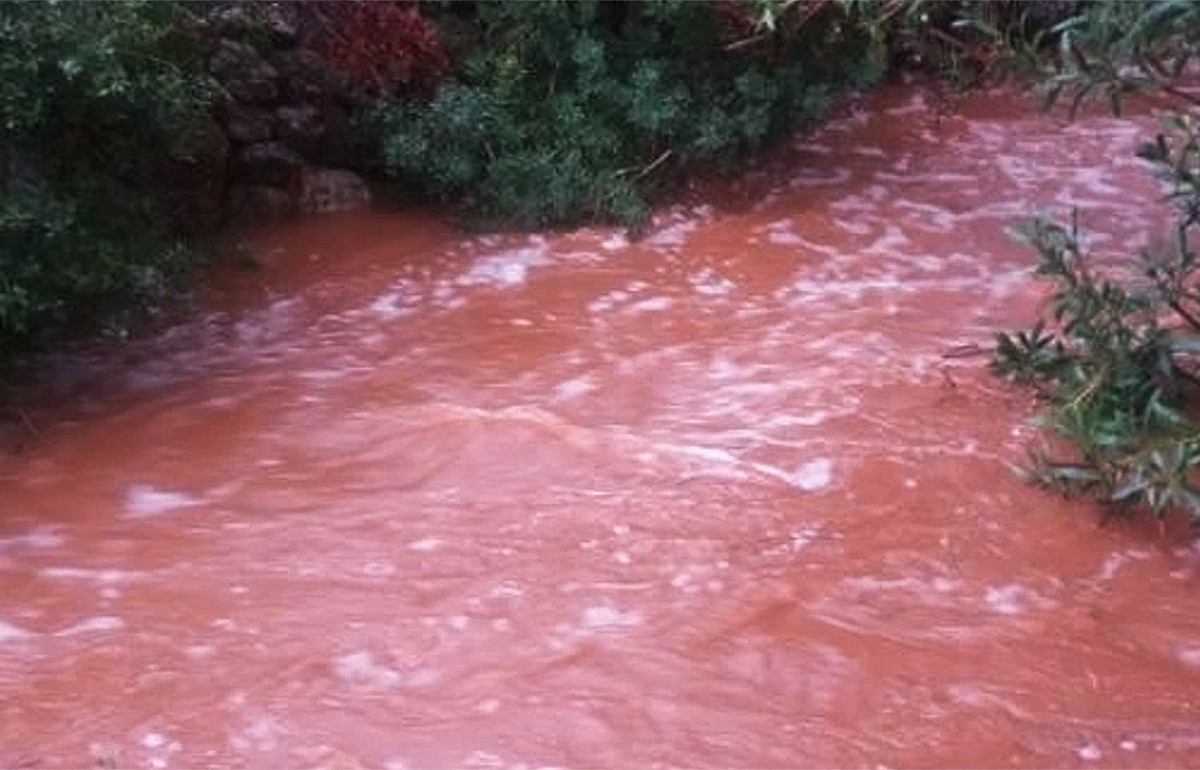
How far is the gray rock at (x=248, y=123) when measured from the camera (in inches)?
321

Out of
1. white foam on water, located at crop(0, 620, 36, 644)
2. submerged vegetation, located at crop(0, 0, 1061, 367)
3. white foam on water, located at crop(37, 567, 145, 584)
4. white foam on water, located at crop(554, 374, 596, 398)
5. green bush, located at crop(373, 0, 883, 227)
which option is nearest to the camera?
white foam on water, located at crop(0, 620, 36, 644)

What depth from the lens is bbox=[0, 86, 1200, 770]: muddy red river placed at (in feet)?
13.2

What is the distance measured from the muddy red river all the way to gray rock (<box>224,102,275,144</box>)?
865 millimetres

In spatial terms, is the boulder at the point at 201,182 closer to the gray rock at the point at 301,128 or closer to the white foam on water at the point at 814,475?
the gray rock at the point at 301,128

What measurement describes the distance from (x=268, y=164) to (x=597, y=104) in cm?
176

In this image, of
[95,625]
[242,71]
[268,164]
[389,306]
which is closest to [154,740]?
[95,625]

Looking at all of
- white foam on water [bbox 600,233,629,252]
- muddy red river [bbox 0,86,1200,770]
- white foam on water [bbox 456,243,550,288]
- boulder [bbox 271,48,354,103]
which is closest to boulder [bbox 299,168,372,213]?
boulder [bbox 271,48,354,103]

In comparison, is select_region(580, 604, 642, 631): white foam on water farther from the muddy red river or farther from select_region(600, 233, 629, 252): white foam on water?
select_region(600, 233, 629, 252): white foam on water

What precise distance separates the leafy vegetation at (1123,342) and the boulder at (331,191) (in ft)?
12.7

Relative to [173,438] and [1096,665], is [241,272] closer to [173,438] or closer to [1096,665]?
[173,438]

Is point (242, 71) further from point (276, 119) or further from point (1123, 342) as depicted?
point (1123, 342)

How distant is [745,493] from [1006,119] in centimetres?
603

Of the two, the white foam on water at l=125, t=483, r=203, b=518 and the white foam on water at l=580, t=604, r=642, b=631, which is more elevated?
the white foam on water at l=125, t=483, r=203, b=518

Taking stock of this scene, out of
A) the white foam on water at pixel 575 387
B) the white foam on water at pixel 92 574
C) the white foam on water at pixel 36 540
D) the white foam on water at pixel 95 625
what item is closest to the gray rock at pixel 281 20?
the white foam on water at pixel 575 387
